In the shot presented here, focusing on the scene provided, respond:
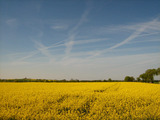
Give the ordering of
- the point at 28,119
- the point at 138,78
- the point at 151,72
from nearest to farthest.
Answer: the point at 28,119 → the point at 151,72 → the point at 138,78

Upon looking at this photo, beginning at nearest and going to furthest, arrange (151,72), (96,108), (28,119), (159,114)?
1. (28,119)
2. (159,114)
3. (96,108)
4. (151,72)

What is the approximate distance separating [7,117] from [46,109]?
2.28 meters

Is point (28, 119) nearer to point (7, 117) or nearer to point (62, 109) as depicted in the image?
point (7, 117)

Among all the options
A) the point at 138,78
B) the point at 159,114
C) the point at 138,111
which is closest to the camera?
the point at 159,114

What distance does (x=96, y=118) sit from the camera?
23.1 feet

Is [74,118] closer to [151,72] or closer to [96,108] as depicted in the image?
[96,108]

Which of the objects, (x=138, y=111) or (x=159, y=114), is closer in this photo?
(x=159, y=114)

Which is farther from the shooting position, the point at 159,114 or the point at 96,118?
the point at 159,114

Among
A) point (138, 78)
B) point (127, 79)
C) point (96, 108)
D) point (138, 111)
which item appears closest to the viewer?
point (138, 111)

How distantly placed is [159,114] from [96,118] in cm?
354

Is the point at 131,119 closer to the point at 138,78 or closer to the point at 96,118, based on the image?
the point at 96,118

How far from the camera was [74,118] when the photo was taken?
6.93 metres

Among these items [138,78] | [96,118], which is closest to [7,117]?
[96,118]

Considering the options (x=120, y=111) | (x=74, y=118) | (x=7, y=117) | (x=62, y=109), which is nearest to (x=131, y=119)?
(x=120, y=111)
